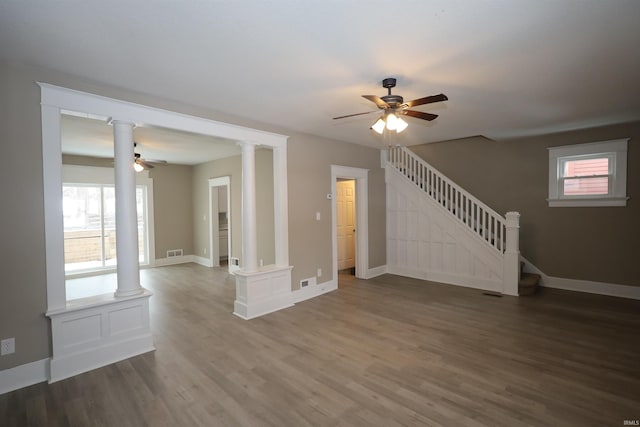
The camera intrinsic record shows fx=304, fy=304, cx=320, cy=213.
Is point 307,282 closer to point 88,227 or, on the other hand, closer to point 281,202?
point 281,202

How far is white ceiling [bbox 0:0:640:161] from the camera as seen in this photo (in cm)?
190

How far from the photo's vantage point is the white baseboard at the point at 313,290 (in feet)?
15.8

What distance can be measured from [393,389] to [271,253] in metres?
3.70

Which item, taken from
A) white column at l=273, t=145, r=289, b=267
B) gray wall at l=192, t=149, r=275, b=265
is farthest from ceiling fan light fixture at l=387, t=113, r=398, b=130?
gray wall at l=192, t=149, r=275, b=265

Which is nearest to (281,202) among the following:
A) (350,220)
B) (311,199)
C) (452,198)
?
(311,199)

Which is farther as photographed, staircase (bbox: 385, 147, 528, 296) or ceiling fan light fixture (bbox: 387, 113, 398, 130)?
staircase (bbox: 385, 147, 528, 296)

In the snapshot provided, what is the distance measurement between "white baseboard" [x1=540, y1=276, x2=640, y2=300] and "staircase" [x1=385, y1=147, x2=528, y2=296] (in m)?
0.47

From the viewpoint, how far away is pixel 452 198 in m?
5.85

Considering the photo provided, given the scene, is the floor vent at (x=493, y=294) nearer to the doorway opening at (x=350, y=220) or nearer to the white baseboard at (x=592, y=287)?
the white baseboard at (x=592, y=287)

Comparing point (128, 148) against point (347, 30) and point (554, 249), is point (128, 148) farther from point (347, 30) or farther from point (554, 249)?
point (554, 249)

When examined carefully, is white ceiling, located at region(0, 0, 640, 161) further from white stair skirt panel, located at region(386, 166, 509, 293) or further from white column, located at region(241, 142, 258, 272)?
white stair skirt panel, located at region(386, 166, 509, 293)

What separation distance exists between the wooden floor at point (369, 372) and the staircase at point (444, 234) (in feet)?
2.86

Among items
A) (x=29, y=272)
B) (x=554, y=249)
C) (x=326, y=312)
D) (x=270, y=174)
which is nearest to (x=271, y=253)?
(x=270, y=174)

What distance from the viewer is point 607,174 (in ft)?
16.4
